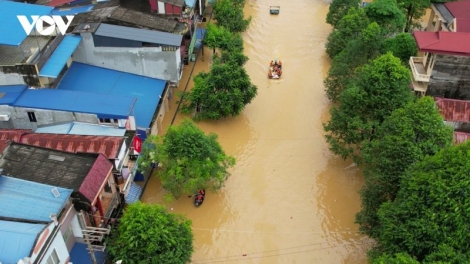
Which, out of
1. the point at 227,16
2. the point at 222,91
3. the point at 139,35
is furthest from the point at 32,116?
the point at 227,16

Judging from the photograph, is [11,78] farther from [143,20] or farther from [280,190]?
[280,190]

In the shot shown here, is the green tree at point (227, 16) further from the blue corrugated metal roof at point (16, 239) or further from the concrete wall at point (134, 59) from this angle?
the blue corrugated metal roof at point (16, 239)

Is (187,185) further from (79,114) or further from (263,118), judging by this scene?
(263,118)

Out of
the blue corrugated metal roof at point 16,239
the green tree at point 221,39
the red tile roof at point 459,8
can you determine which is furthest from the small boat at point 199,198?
the red tile roof at point 459,8

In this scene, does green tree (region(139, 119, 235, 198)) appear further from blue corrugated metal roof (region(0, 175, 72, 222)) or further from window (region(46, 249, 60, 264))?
window (region(46, 249, 60, 264))

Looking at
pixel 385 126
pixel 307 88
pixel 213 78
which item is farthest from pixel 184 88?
pixel 385 126
